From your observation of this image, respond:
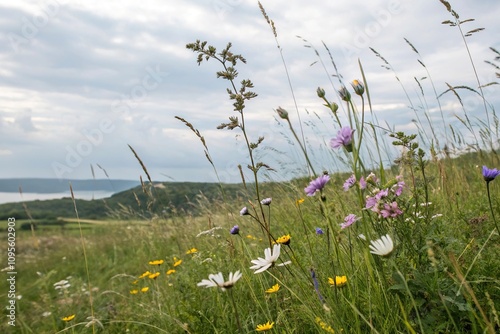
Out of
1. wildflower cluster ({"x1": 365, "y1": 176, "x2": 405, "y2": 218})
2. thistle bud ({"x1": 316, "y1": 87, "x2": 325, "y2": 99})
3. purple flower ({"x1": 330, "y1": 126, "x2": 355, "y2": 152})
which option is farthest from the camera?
thistle bud ({"x1": 316, "y1": 87, "x2": 325, "y2": 99})

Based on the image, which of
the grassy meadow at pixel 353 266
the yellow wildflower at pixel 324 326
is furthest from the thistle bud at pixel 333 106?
the yellow wildflower at pixel 324 326

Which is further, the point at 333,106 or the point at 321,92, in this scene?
the point at 321,92

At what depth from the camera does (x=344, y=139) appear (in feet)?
4.27

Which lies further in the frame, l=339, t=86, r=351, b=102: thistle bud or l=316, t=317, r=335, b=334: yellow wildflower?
l=339, t=86, r=351, b=102: thistle bud

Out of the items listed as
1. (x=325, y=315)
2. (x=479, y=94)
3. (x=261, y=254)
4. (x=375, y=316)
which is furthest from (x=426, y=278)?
(x=479, y=94)

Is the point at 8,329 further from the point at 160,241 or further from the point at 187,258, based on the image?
the point at 160,241

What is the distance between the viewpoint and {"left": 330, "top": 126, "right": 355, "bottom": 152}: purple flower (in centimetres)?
129

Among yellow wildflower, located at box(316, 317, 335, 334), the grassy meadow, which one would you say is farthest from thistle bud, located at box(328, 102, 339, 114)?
yellow wildflower, located at box(316, 317, 335, 334)

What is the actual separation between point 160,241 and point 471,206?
14.4 feet

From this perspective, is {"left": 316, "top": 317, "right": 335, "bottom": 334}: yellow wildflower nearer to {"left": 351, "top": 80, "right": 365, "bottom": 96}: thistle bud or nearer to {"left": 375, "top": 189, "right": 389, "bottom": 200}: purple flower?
{"left": 375, "top": 189, "right": 389, "bottom": 200}: purple flower

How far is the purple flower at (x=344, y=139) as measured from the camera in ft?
4.23

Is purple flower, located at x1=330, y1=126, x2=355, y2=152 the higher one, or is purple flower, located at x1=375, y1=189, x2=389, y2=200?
purple flower, located at x1=330, y1=126, x2=355, y2=152

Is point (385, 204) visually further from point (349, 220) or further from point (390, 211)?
point (349, 220)

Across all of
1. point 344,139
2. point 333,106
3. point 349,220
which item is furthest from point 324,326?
point 333,106
